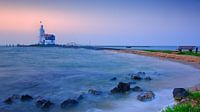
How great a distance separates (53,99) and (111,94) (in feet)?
14.1

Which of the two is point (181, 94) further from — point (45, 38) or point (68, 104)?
point (45, 38)

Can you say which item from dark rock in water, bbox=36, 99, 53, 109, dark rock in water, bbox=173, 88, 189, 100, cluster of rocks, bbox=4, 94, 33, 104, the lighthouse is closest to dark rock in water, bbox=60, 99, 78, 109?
dark rock in water, bbox=36, 99, 53, 109

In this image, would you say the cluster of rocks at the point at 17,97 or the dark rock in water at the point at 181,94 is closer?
the dark rock in water at the point at 181,94

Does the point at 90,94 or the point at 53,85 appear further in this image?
the point at 53,85

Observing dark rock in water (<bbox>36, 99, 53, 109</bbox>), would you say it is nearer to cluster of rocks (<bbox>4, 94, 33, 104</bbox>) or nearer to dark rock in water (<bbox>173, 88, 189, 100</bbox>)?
cluster of rocks (<bbox>4, 94, 33, 104</bbox>)

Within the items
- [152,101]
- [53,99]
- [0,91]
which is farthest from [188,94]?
[0,91]

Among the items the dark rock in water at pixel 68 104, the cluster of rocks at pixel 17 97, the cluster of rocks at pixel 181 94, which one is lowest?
the cluster of rocks at pixel 17 97

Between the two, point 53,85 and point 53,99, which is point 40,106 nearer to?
point 53,99

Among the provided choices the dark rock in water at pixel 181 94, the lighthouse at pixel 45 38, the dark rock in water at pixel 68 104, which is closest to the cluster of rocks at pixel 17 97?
the dark rock in water at pixel 68 104

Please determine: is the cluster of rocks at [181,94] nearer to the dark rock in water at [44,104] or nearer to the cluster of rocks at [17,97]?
the dark rock in water at [44,104]

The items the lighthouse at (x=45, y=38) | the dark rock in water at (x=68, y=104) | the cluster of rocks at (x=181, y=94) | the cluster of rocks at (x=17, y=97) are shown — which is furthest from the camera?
the lighthouse at (x=45, y=38)

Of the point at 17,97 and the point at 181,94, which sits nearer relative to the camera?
the point at 181,94

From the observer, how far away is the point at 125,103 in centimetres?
1903

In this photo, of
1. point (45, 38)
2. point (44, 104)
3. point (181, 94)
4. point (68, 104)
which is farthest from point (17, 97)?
point (45, 38)
